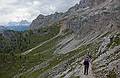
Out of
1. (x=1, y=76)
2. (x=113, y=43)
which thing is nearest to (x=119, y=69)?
(x=113, y=43)

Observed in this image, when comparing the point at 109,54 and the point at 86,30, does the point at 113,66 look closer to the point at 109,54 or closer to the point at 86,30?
the point at 109,54

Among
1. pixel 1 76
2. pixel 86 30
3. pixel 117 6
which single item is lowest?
pixel 1 76

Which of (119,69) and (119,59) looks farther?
(119,59)

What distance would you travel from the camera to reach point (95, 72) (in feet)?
176

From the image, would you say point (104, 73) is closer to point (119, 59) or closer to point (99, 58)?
point (119, 59)

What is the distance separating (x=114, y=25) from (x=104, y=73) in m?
50.6

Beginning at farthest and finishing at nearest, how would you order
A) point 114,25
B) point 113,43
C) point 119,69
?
point 114,25 → point 113,43 → point 119,69

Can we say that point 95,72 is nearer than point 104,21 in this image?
Yes

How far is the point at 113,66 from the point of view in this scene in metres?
55.1

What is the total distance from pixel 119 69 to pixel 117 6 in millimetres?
73086

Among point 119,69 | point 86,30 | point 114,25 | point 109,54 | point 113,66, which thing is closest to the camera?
point 119,69

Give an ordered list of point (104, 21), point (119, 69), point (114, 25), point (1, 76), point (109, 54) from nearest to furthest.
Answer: point (119, 69) < point (109, 54) < point (114, 25) < point (104, 21) < point (1, 76)

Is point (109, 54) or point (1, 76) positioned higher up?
point (109, 54)

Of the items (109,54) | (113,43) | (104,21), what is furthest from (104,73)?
(104,21)
